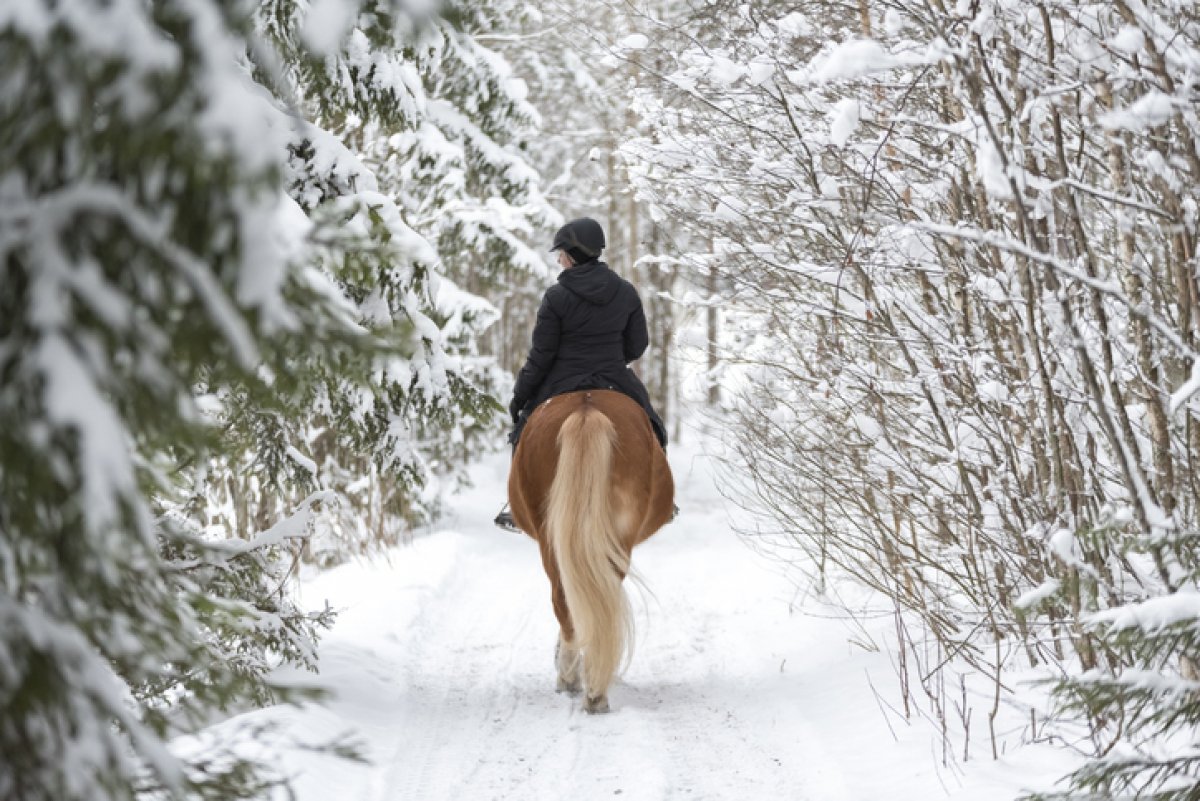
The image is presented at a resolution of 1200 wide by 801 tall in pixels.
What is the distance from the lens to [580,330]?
5.94 meters

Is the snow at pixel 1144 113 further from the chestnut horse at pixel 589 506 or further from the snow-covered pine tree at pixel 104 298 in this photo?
the chestnut horse at pixel 589 506

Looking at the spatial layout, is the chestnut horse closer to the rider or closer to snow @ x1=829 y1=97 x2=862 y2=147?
the rider

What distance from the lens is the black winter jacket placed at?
19.2 feet

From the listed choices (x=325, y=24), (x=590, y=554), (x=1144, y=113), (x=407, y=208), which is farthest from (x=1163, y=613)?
(x=407, y=208)

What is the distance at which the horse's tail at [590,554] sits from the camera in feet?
17.1

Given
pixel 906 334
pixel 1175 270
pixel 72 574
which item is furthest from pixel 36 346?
pixel 906 334

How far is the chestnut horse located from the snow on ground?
36 centimetres

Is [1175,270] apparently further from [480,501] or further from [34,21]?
[480,501]

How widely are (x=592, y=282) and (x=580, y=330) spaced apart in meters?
0.28

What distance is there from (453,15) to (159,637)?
3.95 ft

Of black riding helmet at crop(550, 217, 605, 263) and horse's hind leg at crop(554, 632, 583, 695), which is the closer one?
horse's hind leg at crop(554, 632, 583, 695)

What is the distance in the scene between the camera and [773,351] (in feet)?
19.9

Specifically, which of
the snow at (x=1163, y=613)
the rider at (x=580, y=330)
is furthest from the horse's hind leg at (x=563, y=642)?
the snow at (x=1163, y=613)

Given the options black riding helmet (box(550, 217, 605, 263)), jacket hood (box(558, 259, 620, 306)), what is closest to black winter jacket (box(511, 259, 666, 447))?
jacket hood (box(558, 259, 620, 306))
